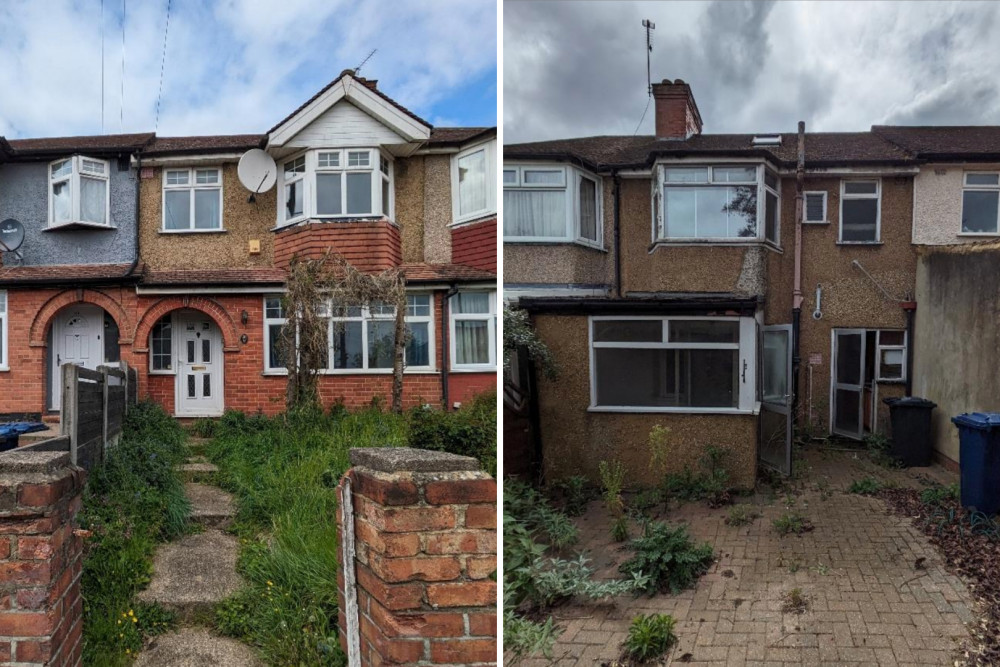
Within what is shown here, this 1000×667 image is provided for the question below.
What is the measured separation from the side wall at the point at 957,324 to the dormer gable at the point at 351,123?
1750 millimetres

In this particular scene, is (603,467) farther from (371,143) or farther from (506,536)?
(371,143)

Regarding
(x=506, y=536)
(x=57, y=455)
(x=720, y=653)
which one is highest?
(x=57, y=455)

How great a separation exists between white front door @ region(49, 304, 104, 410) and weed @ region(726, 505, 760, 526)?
7.84ft

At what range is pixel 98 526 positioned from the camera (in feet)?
8.05

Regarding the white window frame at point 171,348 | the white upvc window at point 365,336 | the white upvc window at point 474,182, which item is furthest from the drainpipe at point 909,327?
the white window frame at point 171,348

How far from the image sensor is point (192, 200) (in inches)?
104

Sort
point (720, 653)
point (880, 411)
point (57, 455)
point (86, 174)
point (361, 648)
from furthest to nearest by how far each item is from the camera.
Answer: point (86, 174) < point (57, 455) < point (361, 648) < point (880, 411) < point (720, 653)

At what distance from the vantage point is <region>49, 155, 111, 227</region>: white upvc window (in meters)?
2.59

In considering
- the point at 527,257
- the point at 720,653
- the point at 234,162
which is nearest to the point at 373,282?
the point at 234,162

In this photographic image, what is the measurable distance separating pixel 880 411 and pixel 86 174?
287cm

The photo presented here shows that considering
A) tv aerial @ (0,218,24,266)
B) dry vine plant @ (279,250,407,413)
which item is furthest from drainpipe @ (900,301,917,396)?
tv aerial @ (0,218,24,266)

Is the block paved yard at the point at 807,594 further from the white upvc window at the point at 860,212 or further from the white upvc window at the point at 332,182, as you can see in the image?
the white upvc window at the point at 332,182

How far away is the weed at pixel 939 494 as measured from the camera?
6.23 ft

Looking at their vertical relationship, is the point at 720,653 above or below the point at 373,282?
below
